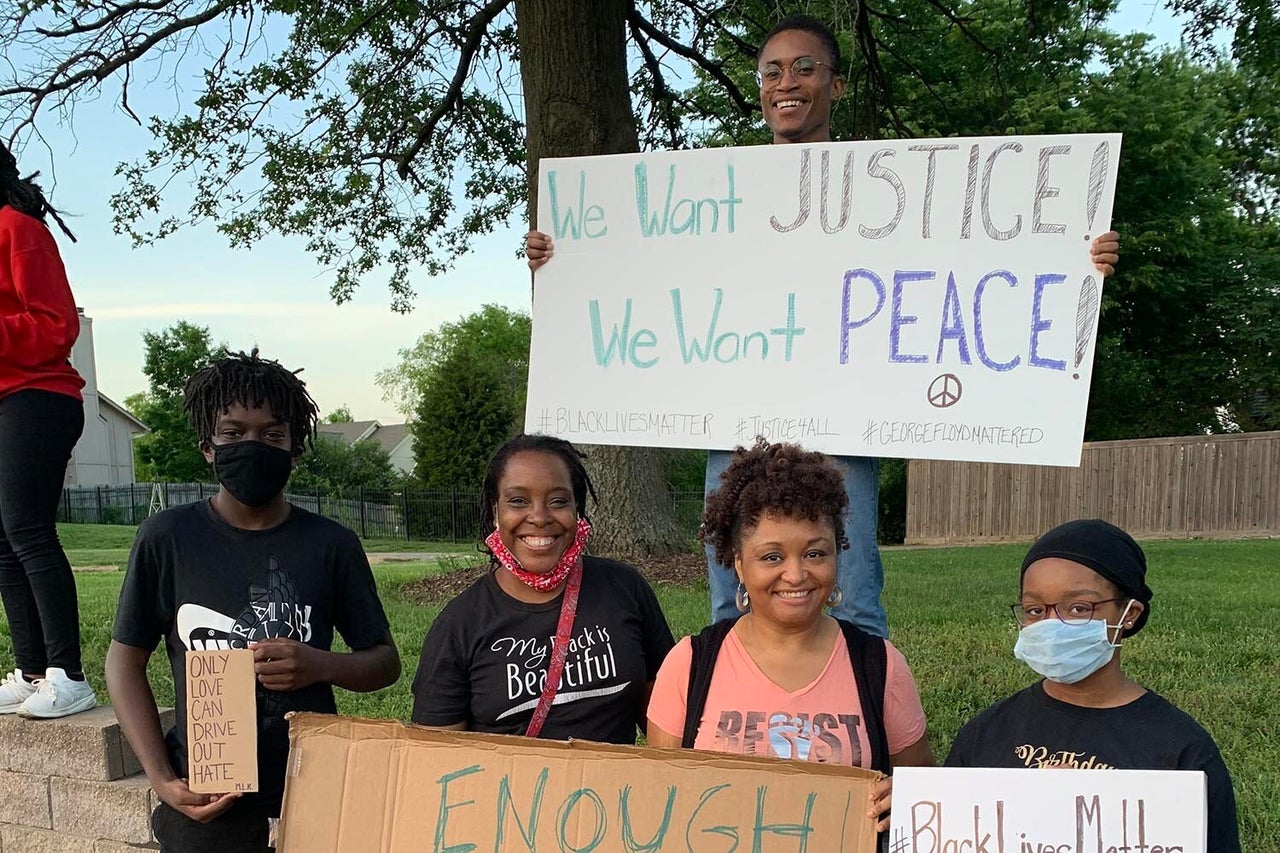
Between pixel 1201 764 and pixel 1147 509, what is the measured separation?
60.5 feet

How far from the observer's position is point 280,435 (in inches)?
101

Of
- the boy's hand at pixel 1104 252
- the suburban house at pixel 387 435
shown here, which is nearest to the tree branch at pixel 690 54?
the boy's hand at pixel 1104 252

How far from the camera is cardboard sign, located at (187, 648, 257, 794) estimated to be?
→ 87.9 inches

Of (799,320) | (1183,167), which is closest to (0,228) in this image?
(799,320)

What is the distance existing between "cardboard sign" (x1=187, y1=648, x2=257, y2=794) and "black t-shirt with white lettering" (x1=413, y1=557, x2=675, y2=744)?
1.20 feet

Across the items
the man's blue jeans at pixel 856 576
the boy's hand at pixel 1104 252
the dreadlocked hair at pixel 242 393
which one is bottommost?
the man's blue jeans at pixel 856 576

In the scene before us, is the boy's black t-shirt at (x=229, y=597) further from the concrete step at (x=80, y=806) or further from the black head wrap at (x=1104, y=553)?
the black head wrap at (x=1104, y=553)

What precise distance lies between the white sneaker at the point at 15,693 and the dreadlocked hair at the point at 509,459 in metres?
1.82

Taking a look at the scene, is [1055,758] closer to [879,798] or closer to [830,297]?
[879,798]

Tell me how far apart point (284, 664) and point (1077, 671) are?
5.59 ft

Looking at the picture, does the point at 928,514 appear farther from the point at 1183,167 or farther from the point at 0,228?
the point at 0,228

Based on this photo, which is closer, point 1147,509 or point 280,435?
point 280,435

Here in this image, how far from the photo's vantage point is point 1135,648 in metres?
5.54

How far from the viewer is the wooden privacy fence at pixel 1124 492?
57.2 ft
